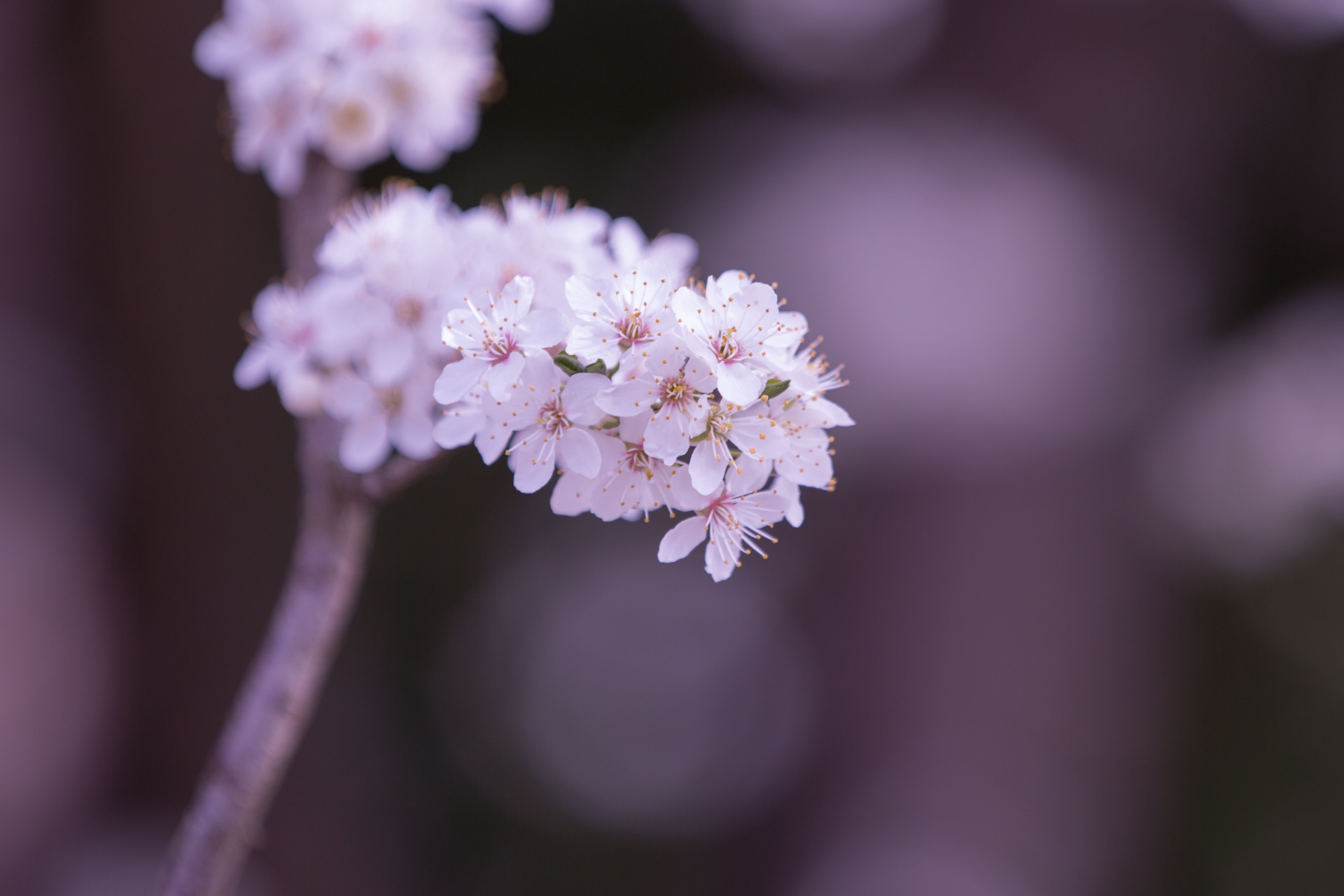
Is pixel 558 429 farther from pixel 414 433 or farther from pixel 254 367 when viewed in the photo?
pixel 254 367

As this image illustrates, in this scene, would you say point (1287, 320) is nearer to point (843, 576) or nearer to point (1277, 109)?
point (1277, 109)

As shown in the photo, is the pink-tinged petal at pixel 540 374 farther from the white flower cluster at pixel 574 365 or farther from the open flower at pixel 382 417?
the open flower at pixel 382 417

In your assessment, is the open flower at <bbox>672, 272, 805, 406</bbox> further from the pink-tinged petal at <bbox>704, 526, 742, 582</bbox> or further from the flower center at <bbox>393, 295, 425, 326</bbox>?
the flower center at <bbox>393, 295, 425, 326</bbox>

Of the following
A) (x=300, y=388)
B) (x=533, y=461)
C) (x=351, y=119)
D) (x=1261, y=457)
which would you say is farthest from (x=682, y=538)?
(x=1261, y=457)

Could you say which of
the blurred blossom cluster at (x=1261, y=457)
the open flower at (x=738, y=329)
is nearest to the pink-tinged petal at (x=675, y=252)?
the open flower at (x=738, y=329)

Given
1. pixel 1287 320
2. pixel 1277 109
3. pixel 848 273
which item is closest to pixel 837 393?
pixel 848 273

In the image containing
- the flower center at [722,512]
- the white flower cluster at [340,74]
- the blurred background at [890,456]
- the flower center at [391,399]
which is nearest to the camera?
the flower center at [722,512]

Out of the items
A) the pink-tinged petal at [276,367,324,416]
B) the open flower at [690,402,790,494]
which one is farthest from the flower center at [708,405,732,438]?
the pink-tinged petal at [276,367,324,416]
